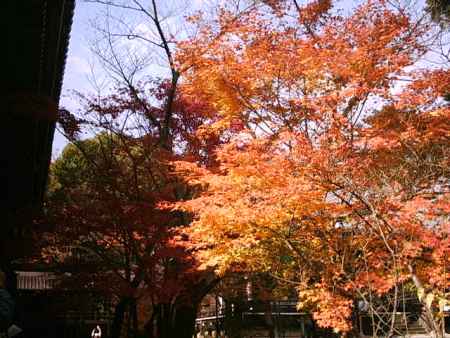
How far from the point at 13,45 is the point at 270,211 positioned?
524cm

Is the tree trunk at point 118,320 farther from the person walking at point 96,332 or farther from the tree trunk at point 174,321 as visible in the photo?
the person walking at point 96,332

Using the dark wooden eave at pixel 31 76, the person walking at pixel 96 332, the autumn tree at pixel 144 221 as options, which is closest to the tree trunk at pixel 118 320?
the autumn tree at pixel 144 221

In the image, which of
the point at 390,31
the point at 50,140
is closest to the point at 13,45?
the point at 50,140

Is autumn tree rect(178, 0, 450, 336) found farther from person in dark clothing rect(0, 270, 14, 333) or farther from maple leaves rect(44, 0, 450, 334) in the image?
person in dark clothing rect(0, 270, 14, 333)

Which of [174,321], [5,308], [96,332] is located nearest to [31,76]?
[5,308]

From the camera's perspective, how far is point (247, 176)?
9656 mm

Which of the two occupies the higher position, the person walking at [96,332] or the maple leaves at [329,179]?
the maple leaves at [329,179]

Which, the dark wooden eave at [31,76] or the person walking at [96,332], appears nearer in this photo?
the dark wooden eave at [31,76]

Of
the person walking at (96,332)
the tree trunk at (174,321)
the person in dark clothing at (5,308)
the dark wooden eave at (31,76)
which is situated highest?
the dark wooden eave at (31,76)

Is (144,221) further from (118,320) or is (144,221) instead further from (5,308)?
(5,308)

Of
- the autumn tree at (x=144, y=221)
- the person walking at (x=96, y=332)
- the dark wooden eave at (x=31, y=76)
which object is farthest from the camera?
the person walking at (x=96, y=332)

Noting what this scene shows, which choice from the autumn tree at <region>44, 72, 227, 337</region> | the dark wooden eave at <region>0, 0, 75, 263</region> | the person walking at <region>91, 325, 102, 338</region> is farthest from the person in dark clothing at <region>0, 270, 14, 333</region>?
the person walking at <region>91, 325, 102, 338</region>

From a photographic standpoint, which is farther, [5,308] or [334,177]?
[334,177]

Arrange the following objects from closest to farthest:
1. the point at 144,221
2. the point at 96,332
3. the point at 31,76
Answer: the point at 31,76
the point at 144,221
the point at 96,332
